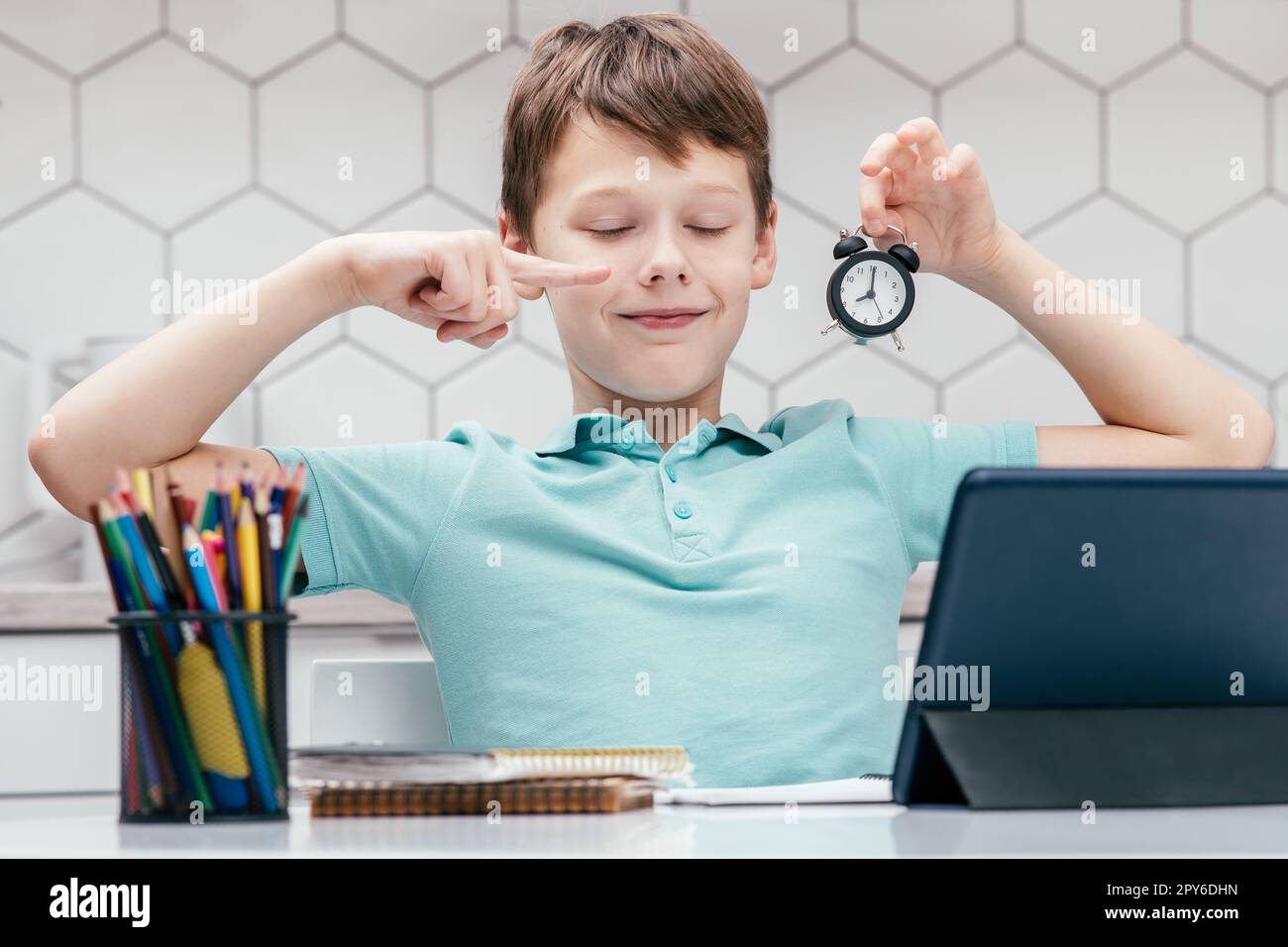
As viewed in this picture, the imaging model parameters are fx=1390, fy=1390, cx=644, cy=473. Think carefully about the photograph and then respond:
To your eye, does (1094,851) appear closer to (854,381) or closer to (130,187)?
(854,381)

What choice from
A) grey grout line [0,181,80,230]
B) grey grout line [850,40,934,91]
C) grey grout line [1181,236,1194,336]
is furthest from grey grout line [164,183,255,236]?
grey grout line [1181,236,1194,336]

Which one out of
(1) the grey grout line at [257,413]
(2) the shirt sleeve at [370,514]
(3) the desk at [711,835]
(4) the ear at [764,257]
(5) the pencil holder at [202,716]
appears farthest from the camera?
(1) the grey grout line at [257,413]

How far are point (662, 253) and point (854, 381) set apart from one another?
39.9 inches

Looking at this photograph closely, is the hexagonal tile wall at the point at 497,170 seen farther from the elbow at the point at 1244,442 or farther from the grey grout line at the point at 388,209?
the elbow at the point at 1244,442

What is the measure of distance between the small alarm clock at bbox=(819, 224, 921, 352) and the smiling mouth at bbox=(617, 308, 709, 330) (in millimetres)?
118

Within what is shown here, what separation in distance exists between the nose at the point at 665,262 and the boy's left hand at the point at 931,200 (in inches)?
6.4

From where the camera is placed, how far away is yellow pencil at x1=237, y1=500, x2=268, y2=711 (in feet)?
1.99

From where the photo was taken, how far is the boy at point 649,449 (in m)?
1.05

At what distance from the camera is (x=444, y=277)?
3.28 ft

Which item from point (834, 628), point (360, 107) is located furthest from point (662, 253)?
point (360, 107)

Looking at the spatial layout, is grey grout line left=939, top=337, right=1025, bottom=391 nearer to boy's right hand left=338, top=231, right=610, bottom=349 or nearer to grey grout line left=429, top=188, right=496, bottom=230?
grey grout line left=429, top=188, right=496, bottom=230

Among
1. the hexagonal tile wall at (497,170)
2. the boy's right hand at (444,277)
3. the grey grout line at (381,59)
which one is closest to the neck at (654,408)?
the boy's right hand at (444,277)

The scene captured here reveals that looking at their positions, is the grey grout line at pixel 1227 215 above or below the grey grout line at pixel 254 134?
below
